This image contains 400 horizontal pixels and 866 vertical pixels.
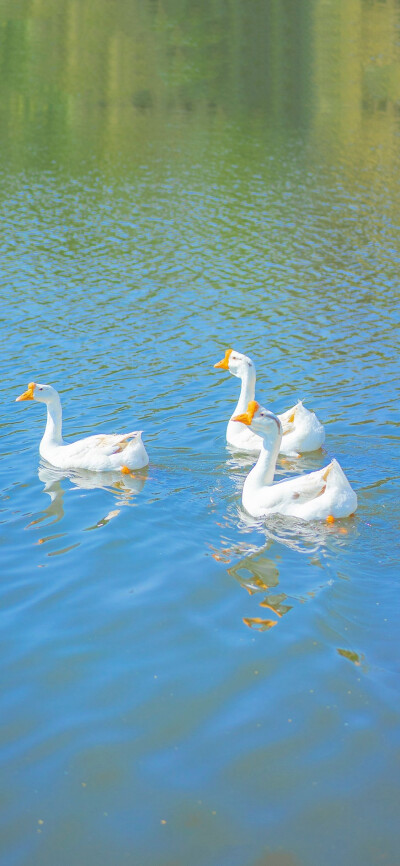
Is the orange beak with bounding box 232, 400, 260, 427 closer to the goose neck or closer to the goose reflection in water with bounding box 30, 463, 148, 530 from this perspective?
the goose reflection in water with bounding box 30, 463, 148, 530

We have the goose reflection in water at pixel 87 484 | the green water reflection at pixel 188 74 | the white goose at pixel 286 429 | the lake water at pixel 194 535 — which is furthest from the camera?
the green water reflection at pixel 188 74

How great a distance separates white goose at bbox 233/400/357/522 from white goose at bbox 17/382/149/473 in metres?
1.98

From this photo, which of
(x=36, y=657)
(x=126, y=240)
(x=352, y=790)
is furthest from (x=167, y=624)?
(x=126, y=240)

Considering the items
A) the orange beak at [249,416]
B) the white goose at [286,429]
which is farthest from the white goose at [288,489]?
the white goose at [286,429]

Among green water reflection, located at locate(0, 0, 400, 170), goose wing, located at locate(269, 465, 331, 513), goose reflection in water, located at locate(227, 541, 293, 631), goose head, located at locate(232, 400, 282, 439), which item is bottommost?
goose reflection in water, located at locate(227, 541, 293, 631)

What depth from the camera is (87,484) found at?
49.4 ft

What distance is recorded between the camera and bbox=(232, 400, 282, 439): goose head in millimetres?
13555

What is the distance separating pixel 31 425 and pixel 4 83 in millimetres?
50130

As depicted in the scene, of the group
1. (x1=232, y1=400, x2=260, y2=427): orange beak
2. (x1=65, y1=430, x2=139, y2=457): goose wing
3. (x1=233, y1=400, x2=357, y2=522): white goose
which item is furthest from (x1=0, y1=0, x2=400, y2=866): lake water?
(x1=232, y1=400, x2=260, y2=427): orange beak

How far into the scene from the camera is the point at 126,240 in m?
33.0

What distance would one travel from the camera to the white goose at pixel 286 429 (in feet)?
51.7

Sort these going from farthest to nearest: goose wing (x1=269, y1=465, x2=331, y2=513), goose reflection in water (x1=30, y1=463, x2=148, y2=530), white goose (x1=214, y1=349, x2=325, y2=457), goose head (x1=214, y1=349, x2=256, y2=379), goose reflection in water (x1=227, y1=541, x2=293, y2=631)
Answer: goose head (x1=214, y1=349, x2=256, y2=379)
white goose (x1=214, y1=349, x2=325, y2=457)
goose reflection in water (x1=30, y1=463, x2=148, y2=530)
goose wing (x1=269, y1=465, x2=331, y2=513)
goose reflection in water (x1=227, y1=541, x2=293, y2=631)

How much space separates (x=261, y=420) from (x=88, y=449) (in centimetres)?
317

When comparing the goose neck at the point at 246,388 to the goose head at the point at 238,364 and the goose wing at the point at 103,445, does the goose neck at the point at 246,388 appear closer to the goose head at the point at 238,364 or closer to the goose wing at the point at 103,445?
the goose head at the point at 238,364
